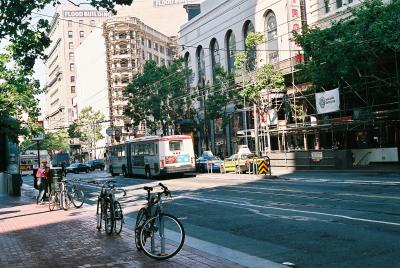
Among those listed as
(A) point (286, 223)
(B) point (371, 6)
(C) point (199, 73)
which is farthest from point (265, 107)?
(A) point (286, 223)

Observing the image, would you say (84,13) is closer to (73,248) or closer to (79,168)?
(79,168)

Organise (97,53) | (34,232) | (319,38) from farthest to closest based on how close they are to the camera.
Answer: (97,53)
(319,38)
(34,232)

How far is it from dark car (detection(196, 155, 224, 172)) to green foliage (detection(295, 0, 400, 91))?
35.0ft

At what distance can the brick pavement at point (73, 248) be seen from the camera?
7.83 meters

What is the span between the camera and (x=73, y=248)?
9.48 meters

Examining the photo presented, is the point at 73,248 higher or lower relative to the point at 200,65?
lower

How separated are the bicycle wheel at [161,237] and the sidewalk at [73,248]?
0.14m

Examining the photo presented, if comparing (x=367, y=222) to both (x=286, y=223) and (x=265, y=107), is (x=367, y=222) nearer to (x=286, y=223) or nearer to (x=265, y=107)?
(x=286, y=223)

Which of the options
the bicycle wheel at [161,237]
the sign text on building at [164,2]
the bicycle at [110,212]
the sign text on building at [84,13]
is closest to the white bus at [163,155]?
the bicycle at [110,212]

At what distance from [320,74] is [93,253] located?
24459 mm

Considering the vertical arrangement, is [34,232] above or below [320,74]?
below

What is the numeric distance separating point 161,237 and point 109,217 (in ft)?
11.0

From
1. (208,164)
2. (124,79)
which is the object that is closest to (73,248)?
(208,164)

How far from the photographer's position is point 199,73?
5997cm
